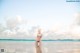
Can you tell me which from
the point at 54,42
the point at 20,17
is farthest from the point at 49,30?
the point at 20,17

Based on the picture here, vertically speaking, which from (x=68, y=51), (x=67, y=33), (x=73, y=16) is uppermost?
(x=73, y=16)

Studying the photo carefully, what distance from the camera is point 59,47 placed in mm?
4953

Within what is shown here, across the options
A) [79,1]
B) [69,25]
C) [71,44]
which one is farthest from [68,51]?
[79,1]

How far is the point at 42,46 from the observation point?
16.2 ft

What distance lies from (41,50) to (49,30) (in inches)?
15.7

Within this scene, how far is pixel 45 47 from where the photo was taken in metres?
5.00

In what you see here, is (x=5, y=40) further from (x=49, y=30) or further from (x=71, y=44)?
(x=71, y=44)

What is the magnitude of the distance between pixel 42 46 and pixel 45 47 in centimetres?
9

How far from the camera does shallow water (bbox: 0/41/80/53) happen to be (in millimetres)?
4887

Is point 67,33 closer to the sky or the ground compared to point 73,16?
closer to the ground

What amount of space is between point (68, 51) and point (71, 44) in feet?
0.45

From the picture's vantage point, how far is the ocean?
489 centimetres

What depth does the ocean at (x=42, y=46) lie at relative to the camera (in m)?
4.89

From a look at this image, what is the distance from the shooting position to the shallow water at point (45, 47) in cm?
489
